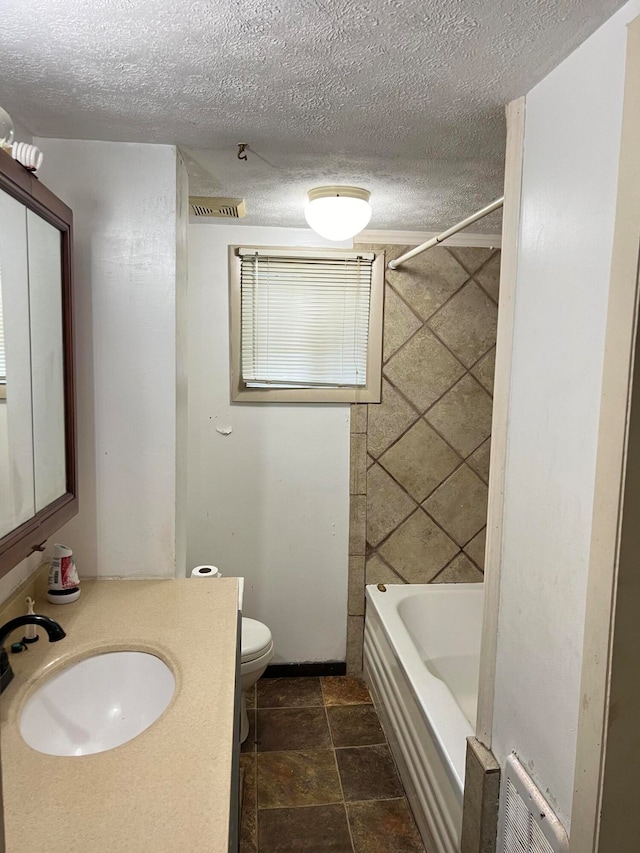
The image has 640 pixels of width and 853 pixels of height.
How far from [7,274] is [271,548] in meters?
1.87

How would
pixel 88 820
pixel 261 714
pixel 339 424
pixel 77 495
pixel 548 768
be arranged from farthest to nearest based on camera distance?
1. pixel 339 424
2. pixel 261 714
3. pixel 77 495
4. pixel 548 768
5. pixel 88 820

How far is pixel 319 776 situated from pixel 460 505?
1.35 m

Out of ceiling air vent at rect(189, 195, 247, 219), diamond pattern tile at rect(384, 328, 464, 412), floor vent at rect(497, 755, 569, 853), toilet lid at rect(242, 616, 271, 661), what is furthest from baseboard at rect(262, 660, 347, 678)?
ceiling air vent at rect(189, 195, 247, 219)

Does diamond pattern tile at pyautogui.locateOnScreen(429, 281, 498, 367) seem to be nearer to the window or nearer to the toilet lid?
the window

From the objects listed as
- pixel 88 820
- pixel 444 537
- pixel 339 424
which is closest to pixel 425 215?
pixel 339 424

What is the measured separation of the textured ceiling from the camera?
1037mm

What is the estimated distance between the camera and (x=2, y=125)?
1.25 m

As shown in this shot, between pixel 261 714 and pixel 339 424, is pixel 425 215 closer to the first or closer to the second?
pixel 339 424

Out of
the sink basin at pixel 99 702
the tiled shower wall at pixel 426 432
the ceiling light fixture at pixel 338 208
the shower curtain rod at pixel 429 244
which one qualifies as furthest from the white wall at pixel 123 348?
the tiled shower wall at pixel 426 432

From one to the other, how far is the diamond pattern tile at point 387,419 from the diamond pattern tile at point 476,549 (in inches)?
25.9

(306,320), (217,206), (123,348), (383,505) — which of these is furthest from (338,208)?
(383,505)

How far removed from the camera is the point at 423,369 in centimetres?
282

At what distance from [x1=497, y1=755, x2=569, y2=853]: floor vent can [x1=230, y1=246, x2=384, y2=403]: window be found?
176 centimetres

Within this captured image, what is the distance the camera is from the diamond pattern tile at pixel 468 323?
2812 mm
